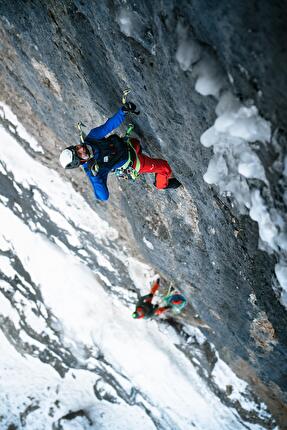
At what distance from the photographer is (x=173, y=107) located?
3.73 m

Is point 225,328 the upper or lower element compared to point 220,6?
lower

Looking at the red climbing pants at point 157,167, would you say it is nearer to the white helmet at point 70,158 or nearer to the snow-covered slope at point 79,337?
the white helmet at point 70,158

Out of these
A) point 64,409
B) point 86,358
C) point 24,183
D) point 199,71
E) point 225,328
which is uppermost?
point 199,71

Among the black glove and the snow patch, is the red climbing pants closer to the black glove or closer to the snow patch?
the black glove

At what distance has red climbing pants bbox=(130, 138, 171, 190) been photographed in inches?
199

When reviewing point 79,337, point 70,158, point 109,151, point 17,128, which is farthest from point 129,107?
point 79,337

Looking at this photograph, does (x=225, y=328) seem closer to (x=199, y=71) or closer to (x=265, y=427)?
(x=265, y=427)

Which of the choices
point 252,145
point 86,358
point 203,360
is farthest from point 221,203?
point 86,358

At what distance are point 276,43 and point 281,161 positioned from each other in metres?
0.89

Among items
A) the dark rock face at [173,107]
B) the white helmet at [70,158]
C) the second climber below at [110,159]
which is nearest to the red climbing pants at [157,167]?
the second climber below at [110,159]

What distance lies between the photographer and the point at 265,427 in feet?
28.8

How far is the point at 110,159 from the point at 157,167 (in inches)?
28.3

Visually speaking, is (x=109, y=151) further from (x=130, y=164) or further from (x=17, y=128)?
(x=17, y=128)

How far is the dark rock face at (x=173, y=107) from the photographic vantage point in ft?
8.54
